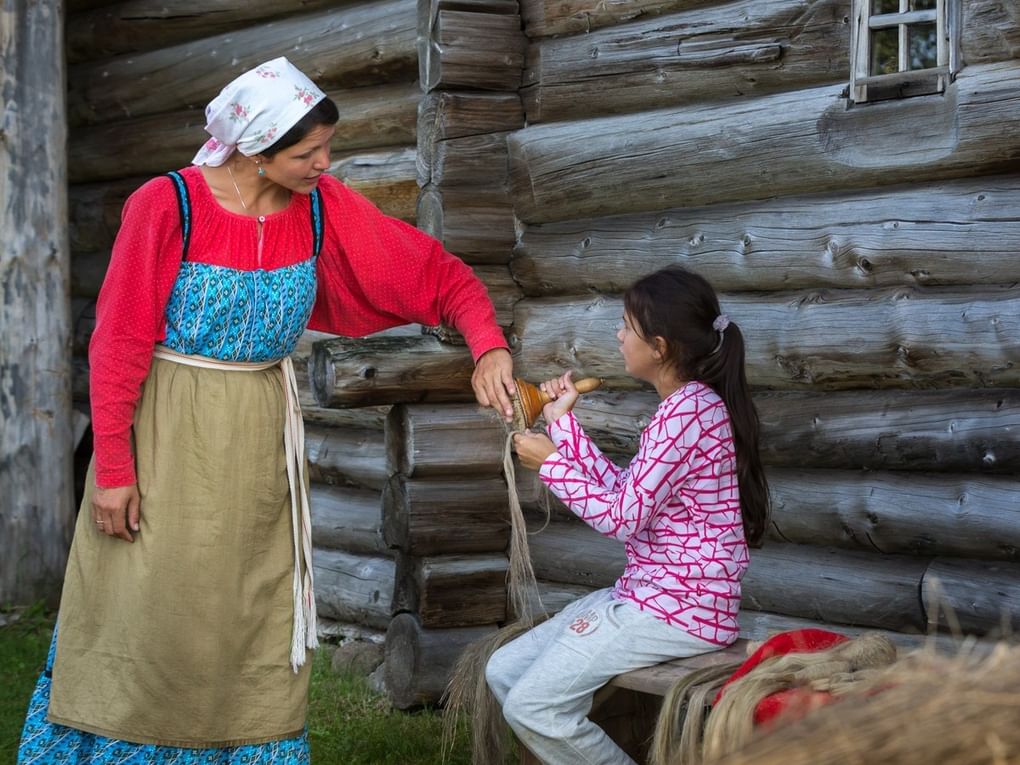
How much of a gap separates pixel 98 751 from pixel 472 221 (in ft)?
8.07

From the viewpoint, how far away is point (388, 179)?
5.85 metres

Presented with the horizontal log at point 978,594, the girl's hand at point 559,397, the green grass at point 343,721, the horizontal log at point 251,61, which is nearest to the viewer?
the girl's hand at point 559,397

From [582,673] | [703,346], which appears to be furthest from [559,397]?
[582,673]

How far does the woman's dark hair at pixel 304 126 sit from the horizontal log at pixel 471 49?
5.92ft

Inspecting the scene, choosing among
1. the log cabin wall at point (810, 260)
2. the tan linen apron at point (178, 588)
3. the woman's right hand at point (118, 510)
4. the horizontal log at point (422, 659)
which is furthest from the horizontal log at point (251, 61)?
the woman's right hand at point (118, 510)

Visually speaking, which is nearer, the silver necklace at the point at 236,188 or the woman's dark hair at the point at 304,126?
the woman's dark hair at the point at 304,126

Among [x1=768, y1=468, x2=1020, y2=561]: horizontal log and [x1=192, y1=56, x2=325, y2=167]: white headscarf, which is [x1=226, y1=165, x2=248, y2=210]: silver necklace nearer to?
[x1=192, y1=56, x2=325, y2=167]: white headscarf

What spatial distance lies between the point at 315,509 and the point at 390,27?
218 centimetres

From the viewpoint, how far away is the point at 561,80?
5.03 metres

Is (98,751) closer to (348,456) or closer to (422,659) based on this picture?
(422,659)

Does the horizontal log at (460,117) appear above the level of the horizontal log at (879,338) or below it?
above

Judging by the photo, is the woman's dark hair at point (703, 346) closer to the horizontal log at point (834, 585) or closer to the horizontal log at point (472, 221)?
the horizontal log at point (834, 585)

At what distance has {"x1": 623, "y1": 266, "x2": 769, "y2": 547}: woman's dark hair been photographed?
3.52 m

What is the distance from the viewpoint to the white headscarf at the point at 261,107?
3223 mm
